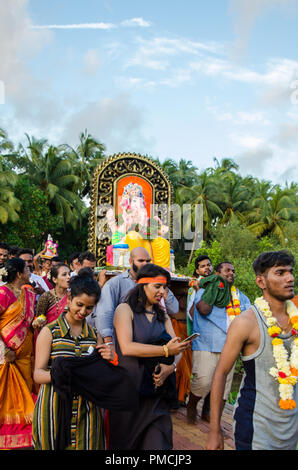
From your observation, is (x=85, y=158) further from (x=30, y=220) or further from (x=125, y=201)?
(x=125, y=201)

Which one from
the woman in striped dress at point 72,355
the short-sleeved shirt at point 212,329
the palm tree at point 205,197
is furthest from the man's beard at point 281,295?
the palm tree at point 205,197

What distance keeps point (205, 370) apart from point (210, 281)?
1048mm

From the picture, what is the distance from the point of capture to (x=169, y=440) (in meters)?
3.24

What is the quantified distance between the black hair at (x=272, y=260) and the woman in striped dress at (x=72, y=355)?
1110mm

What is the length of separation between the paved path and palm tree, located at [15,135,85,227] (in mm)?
23481

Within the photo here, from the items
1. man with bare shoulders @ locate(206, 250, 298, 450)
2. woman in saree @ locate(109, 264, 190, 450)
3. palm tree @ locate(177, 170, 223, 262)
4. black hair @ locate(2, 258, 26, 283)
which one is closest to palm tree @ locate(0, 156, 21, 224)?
palm tree @ locate(177, 170, 223, 262)

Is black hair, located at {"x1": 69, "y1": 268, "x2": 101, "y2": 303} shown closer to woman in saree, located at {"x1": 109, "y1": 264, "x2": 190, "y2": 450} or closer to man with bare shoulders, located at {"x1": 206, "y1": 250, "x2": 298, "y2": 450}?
woman in saree, located at {"x1": 109, "y1": 264, "x2": 190, "y2": 450}

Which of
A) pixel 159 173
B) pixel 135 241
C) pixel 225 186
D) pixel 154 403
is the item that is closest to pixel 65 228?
pixel 225 186

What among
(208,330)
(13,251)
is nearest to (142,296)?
(208,330)

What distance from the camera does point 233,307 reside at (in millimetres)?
5598

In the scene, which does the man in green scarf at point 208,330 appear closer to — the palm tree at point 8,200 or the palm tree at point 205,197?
the palm tree at point 8,200

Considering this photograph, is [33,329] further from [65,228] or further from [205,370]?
[65,228]

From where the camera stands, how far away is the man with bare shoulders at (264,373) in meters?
2.63

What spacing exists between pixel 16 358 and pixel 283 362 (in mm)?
3030
